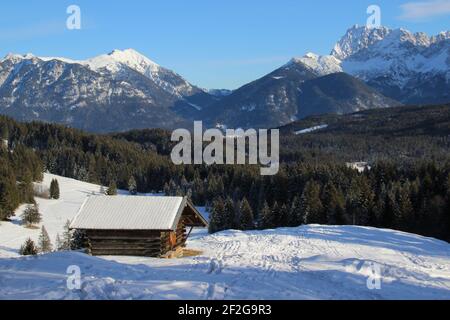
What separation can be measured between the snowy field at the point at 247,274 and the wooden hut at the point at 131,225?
2978mm

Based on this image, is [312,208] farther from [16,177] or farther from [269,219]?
[16,177]

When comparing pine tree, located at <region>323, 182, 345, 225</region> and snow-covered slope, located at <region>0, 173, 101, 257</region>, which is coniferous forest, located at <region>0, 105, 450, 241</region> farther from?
snow-covered slope, located at <region>0, 173, 101, 257</region>

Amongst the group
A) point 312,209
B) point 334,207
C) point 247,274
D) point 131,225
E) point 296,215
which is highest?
point 131,225

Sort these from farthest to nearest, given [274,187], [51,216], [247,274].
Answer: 1. [274,187]
2. [51,216]
3. [247,274]

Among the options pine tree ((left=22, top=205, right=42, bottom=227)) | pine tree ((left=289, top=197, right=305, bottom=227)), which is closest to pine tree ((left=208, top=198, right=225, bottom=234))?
pine tree ((left=289, top=197, right=305, bottom=227))

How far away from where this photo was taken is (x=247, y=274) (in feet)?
74.4

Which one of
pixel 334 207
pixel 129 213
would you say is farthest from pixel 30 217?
pixel 129 213

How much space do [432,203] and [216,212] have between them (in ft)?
112

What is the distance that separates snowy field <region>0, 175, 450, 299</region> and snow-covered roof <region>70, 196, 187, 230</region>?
317 centimetres

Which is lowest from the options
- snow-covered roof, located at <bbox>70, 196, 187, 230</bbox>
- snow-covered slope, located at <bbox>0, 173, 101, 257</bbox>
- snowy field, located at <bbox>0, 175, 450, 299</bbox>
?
snow-covered slope, located at <bbox>0, 173, 101, 257</bbox>

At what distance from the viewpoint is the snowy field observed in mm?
18656

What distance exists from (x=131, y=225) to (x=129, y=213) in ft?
4.26
